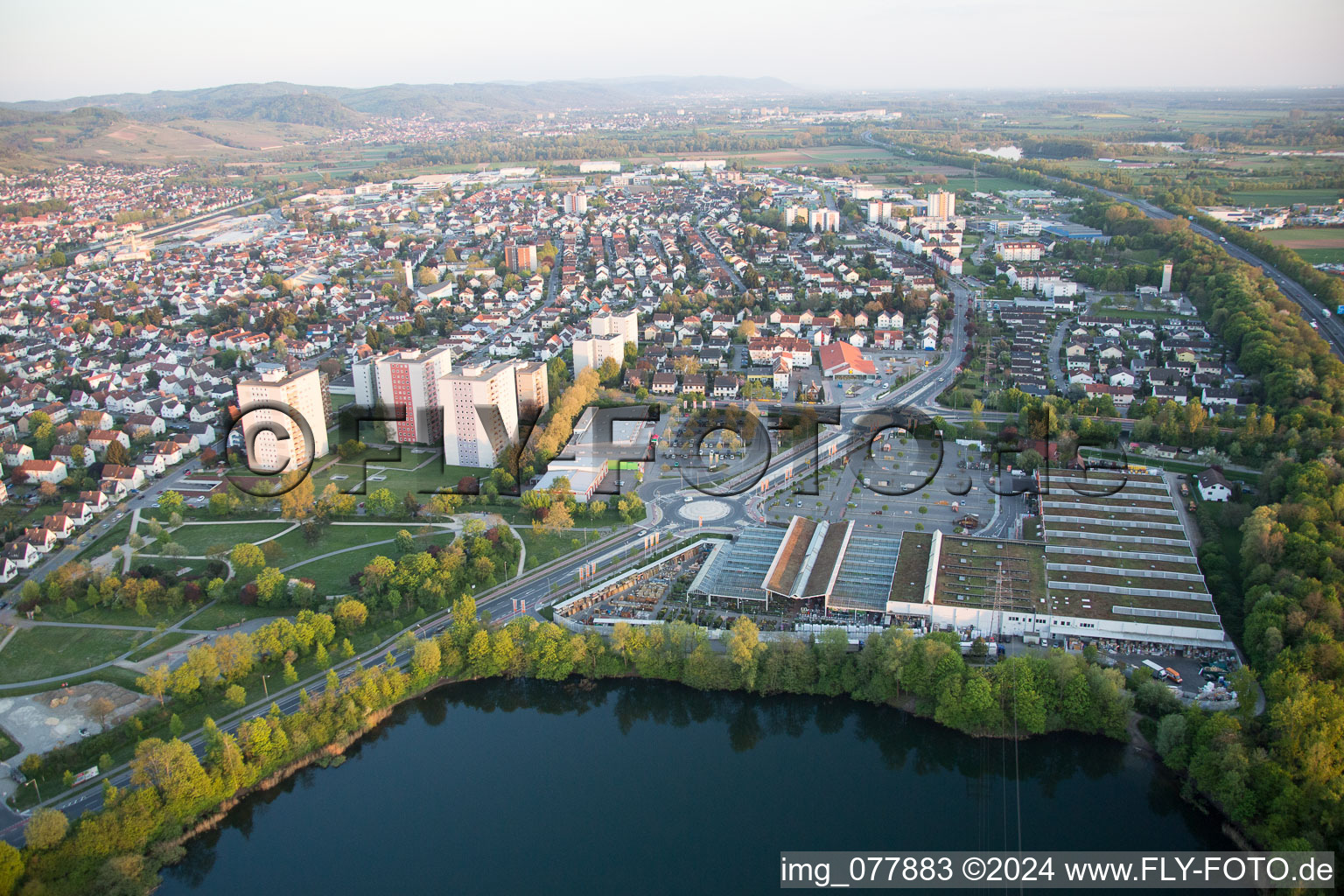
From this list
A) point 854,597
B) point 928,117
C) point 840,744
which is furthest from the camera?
point 928,117

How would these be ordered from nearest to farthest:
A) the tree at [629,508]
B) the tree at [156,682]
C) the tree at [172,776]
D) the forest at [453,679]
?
the forest at [453,679] < the tree at [172,776] < the tree at [156,682] < the tree at [629,508]

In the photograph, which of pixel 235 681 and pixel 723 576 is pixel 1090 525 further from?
pixel 235 681

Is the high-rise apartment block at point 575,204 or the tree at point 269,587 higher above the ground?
the high-rise apartment block at point 575,204

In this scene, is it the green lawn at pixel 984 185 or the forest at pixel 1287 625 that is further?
the green lawn at pixel 984 185

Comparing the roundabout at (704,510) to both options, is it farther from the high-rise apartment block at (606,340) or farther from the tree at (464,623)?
the high-rise apartment block at (606,340)

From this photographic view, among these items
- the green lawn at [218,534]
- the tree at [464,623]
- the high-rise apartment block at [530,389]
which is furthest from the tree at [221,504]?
the tree at [464,623]

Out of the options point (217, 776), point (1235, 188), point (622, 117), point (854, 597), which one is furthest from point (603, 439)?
point (622, 117)

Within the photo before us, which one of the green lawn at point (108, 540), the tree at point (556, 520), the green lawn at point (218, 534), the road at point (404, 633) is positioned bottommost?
the road at point (404, 633)
